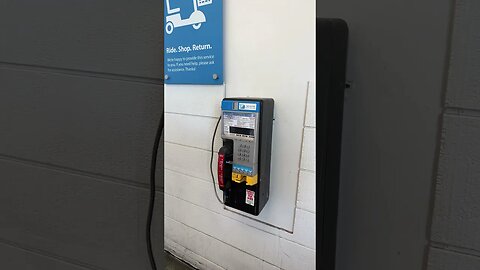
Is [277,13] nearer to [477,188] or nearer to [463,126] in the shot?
[463,126]

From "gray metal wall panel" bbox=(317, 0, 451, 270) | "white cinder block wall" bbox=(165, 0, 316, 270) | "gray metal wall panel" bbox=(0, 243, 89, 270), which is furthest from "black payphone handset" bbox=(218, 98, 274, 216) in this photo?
"gray metal wall panel" bbox=(0, 243, 89, 270)

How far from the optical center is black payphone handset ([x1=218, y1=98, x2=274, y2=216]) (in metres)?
0.69

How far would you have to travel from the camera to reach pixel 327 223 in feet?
2.39

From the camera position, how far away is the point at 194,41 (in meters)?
0.81

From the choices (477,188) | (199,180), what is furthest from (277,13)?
(477,188)

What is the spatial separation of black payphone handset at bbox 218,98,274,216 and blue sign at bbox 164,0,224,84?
121 mm

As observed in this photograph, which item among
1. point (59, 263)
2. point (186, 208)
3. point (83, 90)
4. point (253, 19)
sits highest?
point (253, 19)

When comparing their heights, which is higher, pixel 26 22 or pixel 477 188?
pixel 26 22

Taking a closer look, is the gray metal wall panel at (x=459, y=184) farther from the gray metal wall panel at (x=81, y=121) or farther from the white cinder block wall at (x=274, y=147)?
the gray metal wall panel at (x=81, y=121)

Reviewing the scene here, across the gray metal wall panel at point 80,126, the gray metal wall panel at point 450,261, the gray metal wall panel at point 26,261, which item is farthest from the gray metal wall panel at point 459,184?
the gray metal wall panel at point 26,261

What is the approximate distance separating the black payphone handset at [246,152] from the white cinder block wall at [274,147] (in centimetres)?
3

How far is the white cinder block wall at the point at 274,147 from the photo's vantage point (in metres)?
0.64

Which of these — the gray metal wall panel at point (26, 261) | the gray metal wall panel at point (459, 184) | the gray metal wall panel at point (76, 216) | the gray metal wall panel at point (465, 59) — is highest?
the gray metal wall panel at point (465, 59)

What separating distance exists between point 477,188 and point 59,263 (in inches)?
63.6
